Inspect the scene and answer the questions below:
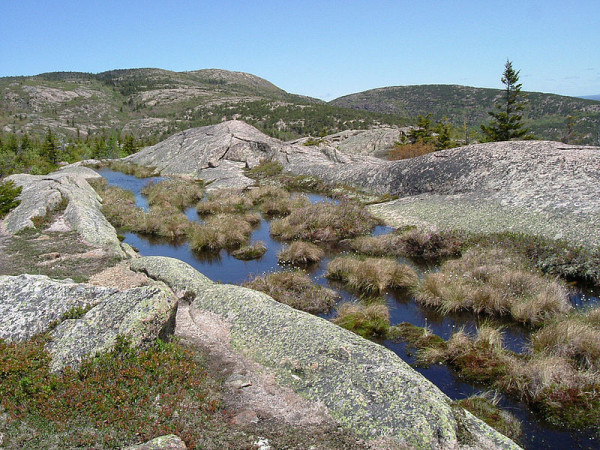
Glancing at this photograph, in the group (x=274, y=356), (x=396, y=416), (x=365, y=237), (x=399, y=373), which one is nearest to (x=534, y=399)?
(x=399, y=373)

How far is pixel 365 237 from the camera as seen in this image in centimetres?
2023

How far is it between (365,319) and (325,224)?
10.4m

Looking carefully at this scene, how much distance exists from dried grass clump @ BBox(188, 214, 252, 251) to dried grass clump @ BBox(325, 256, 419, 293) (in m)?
7.26

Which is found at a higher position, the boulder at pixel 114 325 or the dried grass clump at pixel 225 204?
the boulder at pixel 114 325

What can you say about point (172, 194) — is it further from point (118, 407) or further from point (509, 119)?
point (509, 119)

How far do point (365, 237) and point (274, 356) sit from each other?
12645 millimetres

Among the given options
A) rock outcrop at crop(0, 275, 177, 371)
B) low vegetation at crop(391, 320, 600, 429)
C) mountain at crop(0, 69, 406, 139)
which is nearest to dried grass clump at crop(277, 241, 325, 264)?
low vegetation at crop(391, 320, 600, 429)

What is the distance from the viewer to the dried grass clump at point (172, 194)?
3046 centimetres

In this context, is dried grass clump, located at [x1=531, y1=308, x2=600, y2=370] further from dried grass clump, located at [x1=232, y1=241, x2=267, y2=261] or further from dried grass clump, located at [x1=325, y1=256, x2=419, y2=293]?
dried grass clump, located at [x1=232, y1=241, x2=267, y2=261]

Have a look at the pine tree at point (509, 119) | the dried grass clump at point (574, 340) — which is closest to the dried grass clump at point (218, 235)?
the dried grass clump at point (574, 340)

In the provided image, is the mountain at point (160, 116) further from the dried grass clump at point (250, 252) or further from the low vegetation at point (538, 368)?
the low vegetation at point (538, 368)

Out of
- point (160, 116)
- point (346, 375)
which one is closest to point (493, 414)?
point (346, 375)

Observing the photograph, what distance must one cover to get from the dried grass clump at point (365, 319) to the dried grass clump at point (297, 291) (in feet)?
2.87

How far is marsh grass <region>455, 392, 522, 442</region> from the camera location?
7605 millimetres
